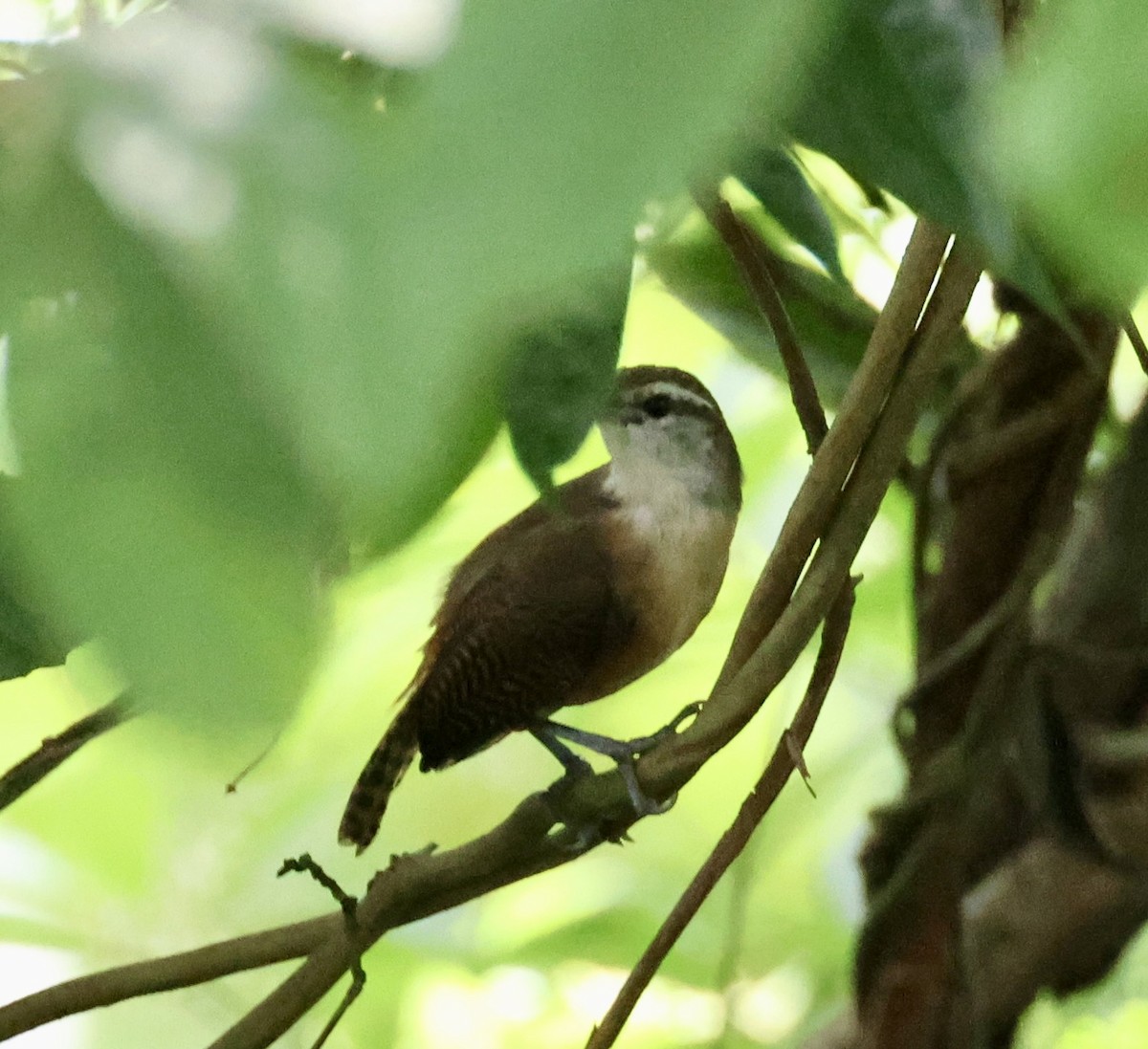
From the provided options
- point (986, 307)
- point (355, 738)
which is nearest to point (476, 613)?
point (355, 738)

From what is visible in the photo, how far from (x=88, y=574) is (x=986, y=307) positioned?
25.5 inches

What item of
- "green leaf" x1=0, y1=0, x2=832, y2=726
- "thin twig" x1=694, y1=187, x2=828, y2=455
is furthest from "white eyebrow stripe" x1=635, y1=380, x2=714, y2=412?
"green leaf" x1=0, y1=0, x2=832, y2=726

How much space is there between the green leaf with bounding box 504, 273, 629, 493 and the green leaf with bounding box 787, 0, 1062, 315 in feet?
0.19

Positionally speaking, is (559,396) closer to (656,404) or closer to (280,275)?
(280,275)

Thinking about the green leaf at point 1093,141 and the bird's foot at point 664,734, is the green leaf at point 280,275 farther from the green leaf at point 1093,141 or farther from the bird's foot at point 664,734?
the bird's foot at point 664,734

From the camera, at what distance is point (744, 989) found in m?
0.81

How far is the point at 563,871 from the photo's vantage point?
826 millimetres

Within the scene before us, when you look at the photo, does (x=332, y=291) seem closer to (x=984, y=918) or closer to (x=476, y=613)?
(x=476, y=613)

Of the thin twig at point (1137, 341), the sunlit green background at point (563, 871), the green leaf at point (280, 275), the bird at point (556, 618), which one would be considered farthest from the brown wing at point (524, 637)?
the green leaf at point (280, 275)

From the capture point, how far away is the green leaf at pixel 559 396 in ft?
0.80

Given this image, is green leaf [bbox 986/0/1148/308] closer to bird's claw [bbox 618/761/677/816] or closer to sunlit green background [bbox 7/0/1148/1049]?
bird's claw [bbox 618/761/677/816]

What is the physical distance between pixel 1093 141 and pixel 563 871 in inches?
29.6

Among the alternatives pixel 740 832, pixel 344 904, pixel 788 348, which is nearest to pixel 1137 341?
pixel 788 348

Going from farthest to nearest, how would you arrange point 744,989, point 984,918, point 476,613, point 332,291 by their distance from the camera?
point 744,989 < point 984,918 < point 476,613 < point 332,291
